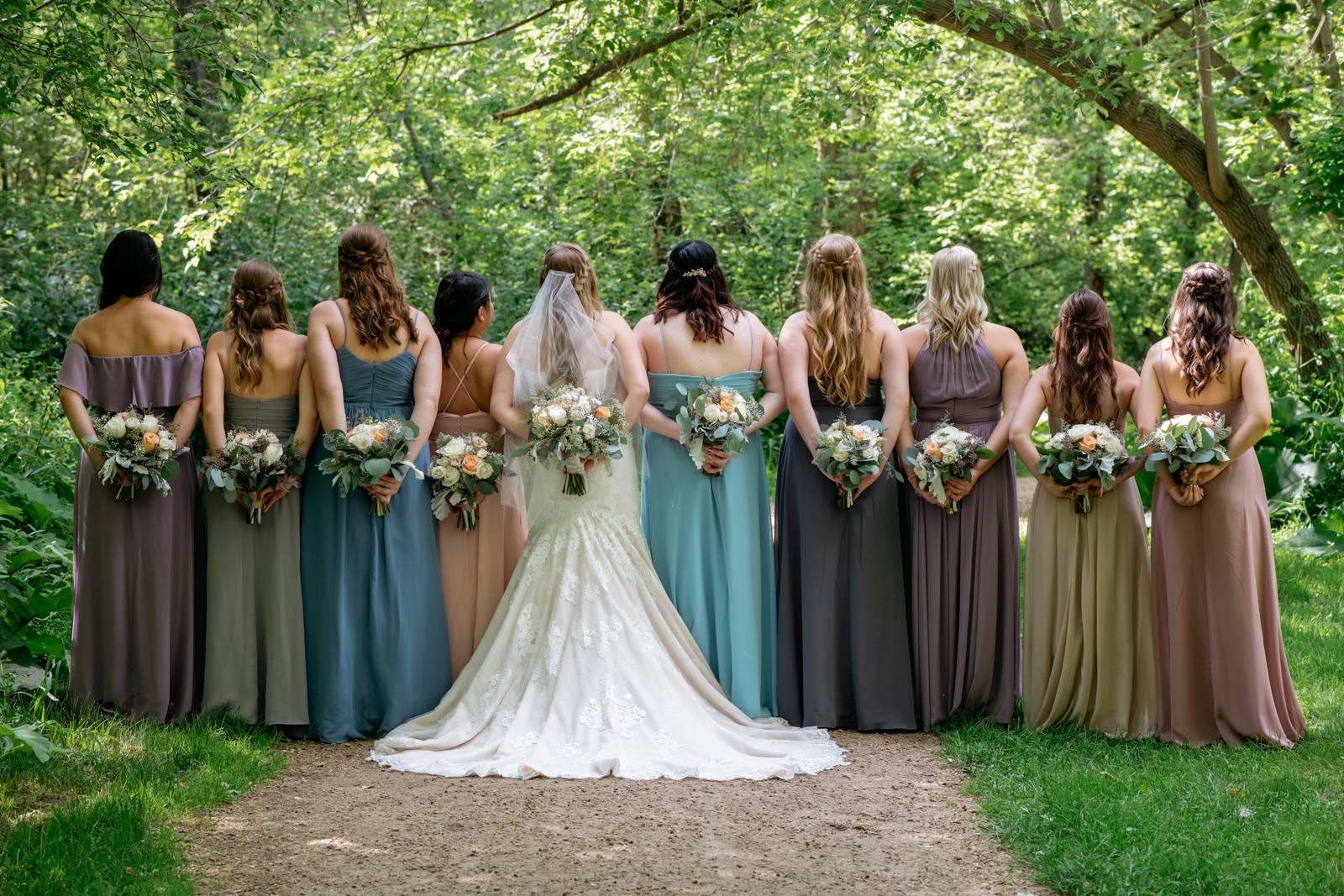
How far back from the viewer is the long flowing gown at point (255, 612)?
248 inches

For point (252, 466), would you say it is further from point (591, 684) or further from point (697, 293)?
point (697, 293)

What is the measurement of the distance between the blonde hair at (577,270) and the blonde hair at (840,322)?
42.9 inches

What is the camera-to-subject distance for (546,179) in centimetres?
1662

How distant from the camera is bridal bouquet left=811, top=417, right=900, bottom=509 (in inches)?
246

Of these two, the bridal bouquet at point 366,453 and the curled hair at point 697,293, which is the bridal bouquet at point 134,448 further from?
the curled hair at point 697,293

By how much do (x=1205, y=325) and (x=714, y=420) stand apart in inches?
92.9

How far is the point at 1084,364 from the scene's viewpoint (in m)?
6.21

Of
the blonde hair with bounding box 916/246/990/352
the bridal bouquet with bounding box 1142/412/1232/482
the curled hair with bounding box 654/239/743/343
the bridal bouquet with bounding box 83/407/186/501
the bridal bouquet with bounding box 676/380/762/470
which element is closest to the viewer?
the bridal bouquet with bounding box 1142/412/1232/482

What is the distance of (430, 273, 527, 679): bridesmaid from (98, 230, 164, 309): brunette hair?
56.3 inches

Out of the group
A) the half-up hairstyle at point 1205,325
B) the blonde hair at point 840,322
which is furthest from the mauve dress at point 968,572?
the half-up hairstyle at point 1205,325

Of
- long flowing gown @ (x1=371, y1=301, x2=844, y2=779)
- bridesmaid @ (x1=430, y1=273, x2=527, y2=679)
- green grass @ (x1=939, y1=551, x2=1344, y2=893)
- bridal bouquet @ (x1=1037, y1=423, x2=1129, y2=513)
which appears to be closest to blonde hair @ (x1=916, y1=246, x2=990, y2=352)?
bridal bouquet @ (x1=1037, y1=423, x2=1129, y2=513)

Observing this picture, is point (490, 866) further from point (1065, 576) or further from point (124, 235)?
point (124, 235)

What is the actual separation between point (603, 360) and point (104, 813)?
2.99 m

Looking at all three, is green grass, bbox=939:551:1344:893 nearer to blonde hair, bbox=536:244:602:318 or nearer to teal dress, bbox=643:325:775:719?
teal dress, bbox=643:325:775:719
